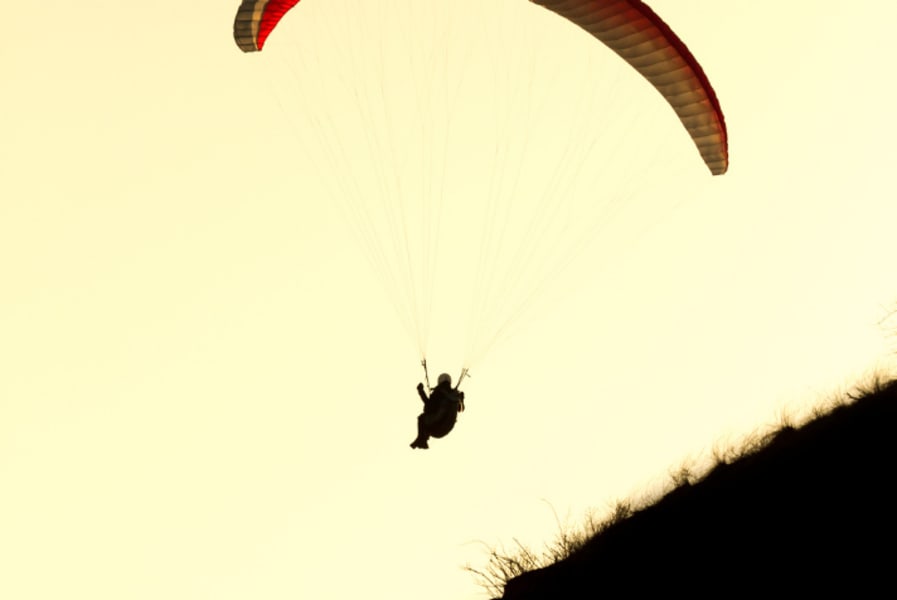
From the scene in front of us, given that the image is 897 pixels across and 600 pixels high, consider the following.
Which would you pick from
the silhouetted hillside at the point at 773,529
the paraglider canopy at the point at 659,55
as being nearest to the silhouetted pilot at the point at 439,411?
the silhouetted hillside at the point at 773,529

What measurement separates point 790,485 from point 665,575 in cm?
195

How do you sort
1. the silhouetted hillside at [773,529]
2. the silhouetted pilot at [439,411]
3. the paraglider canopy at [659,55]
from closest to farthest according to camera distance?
the silhouetted hillside at [773,529], the paraglider canopy at [659,55], the silhouetted pilot at [439,411]

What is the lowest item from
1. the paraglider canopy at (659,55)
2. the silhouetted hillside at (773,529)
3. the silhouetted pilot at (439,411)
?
the silhouetted hillside at (773,529)

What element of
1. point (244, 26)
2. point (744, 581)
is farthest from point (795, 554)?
point (244, 26)

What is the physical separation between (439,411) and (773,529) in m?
7.15

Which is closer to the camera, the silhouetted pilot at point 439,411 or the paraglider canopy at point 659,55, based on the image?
the paraglider canopy at point 659,55

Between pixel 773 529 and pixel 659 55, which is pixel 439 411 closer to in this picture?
pixel 659 55

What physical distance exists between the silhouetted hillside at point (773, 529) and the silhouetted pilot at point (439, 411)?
14.4 feet

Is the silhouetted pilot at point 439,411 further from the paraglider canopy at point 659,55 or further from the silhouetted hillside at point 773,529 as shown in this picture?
the paraglider canopy at point 659,55

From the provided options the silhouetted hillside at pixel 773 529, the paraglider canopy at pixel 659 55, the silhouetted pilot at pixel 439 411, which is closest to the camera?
the silhouetted hillside at pixel 773 529

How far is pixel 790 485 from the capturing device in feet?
49.1

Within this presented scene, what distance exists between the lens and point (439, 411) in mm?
20234

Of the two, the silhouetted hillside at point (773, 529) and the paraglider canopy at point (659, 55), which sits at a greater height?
the paraglider canopy at point (659, 55)

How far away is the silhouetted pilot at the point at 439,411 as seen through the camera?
20250 millimetres
